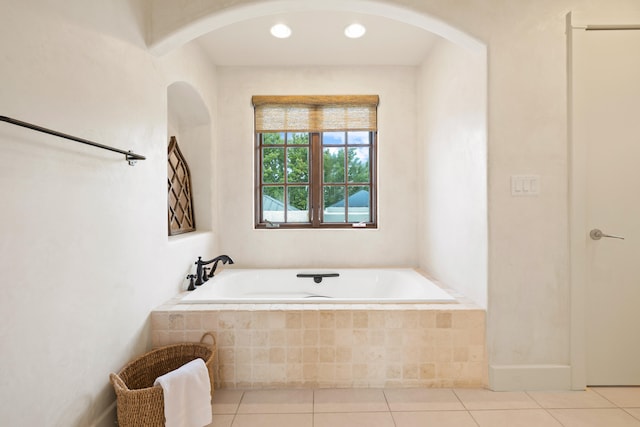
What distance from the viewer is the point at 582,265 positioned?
190cm

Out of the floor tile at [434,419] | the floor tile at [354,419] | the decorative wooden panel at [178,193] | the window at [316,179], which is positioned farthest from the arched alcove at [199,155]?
the floor tile at [434,419]

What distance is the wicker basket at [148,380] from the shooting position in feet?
4.68

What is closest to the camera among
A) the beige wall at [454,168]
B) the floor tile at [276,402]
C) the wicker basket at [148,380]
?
the wicker basket at [148,380]

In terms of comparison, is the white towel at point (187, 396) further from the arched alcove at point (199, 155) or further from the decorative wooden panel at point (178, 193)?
the arched alcove at point (199, 155)

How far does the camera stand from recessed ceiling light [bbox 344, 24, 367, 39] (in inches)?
96.0

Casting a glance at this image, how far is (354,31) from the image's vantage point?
2.48 m

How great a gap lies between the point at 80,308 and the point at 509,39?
2.48 m

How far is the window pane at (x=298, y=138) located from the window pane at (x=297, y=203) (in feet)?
1.41

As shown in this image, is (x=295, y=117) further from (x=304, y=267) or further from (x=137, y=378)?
(x=137, y=378)

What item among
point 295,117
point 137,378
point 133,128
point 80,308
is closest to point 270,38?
point 295,117

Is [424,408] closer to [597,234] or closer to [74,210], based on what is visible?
[597,234]

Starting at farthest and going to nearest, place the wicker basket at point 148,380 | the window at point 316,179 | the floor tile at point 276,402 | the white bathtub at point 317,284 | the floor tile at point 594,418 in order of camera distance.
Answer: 1. the window at point 316,179
2. the white bathtub at point 317,284
3. the floor tile at point 276,402
4. the floor tile at point 594,418
5. the wicker basket at point 148,380

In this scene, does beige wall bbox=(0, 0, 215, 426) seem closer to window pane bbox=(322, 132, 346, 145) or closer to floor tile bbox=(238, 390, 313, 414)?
floor tile bbox=(238, 390, 313, 414)

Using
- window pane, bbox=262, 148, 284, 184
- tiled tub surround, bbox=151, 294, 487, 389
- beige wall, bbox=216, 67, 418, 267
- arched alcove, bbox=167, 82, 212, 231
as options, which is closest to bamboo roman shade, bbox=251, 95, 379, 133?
beige wall, bbox=216, 67, 418, 267
